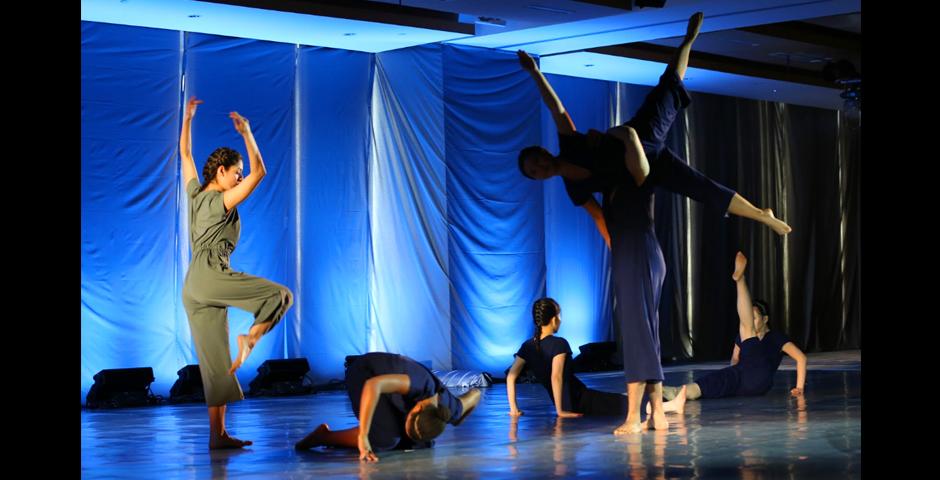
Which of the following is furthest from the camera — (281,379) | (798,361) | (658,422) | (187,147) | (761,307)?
(281,379)

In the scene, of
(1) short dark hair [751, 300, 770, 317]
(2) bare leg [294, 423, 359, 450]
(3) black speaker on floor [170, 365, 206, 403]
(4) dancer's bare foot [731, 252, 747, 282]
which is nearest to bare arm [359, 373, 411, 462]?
(2) bare leg [294, 423, 359, 450]

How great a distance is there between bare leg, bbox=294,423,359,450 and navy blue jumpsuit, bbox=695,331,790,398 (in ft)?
12.2

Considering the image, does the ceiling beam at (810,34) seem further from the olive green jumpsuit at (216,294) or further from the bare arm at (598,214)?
the olive green jumpsuit at (216,294)

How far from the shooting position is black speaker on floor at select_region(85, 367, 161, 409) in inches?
390

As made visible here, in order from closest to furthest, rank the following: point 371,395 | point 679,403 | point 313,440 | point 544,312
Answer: point 371,395, point 313,440, point 544,312, point 679,403

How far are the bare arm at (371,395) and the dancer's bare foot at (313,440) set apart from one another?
0.50 m

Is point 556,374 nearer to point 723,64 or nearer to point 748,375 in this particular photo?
point 748,375

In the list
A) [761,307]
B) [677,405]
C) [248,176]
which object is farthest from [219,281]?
[761,307]

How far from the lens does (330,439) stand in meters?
6.29

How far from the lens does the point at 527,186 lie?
12.8 meters

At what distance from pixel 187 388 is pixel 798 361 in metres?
4.97

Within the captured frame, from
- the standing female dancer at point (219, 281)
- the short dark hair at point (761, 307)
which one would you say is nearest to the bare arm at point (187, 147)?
the standing female dancer at point (219, 281)

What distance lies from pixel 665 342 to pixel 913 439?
13.2 m

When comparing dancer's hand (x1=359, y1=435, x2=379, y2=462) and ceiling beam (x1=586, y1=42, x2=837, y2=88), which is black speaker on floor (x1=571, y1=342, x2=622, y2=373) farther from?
dancer's hand (x1=359, y1=435, x2=379, y2=462)
